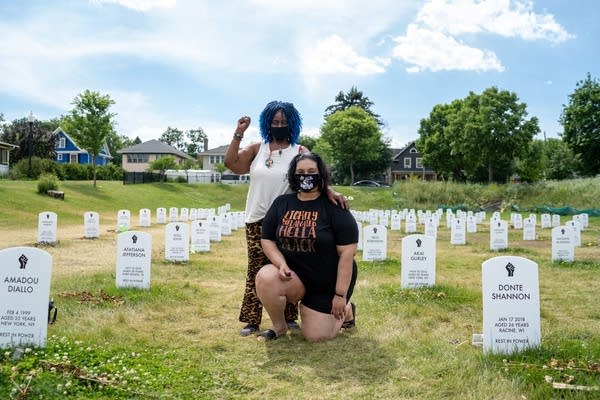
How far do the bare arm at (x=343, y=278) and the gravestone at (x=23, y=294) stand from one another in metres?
2.34

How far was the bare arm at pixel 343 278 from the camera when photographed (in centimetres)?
452

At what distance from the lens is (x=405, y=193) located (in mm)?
38562

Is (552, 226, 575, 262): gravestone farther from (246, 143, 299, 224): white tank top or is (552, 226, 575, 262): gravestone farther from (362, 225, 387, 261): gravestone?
(246, 143, 299, 224): white tank top

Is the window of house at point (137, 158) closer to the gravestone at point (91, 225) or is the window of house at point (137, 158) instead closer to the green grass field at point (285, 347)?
the gravestone at point (91, 225)

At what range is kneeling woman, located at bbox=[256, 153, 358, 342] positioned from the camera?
456cm

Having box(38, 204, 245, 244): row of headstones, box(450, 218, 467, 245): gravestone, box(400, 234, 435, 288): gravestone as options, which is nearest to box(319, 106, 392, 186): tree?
box(38, 204, 245, 244): row of headstones

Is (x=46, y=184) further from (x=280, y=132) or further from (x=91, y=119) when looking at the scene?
(x=280, y=132)

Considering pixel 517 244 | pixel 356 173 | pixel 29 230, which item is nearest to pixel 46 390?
pixel 517 244

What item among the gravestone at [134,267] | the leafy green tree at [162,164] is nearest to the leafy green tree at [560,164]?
the leafy green tree at [162,164]

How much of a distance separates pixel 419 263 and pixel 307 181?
3.20 metres

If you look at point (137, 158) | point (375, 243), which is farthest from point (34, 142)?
point (375, 243)

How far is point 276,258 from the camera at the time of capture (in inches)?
180

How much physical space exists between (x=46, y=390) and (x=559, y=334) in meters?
4.42

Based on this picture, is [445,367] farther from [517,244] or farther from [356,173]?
[356,173]
